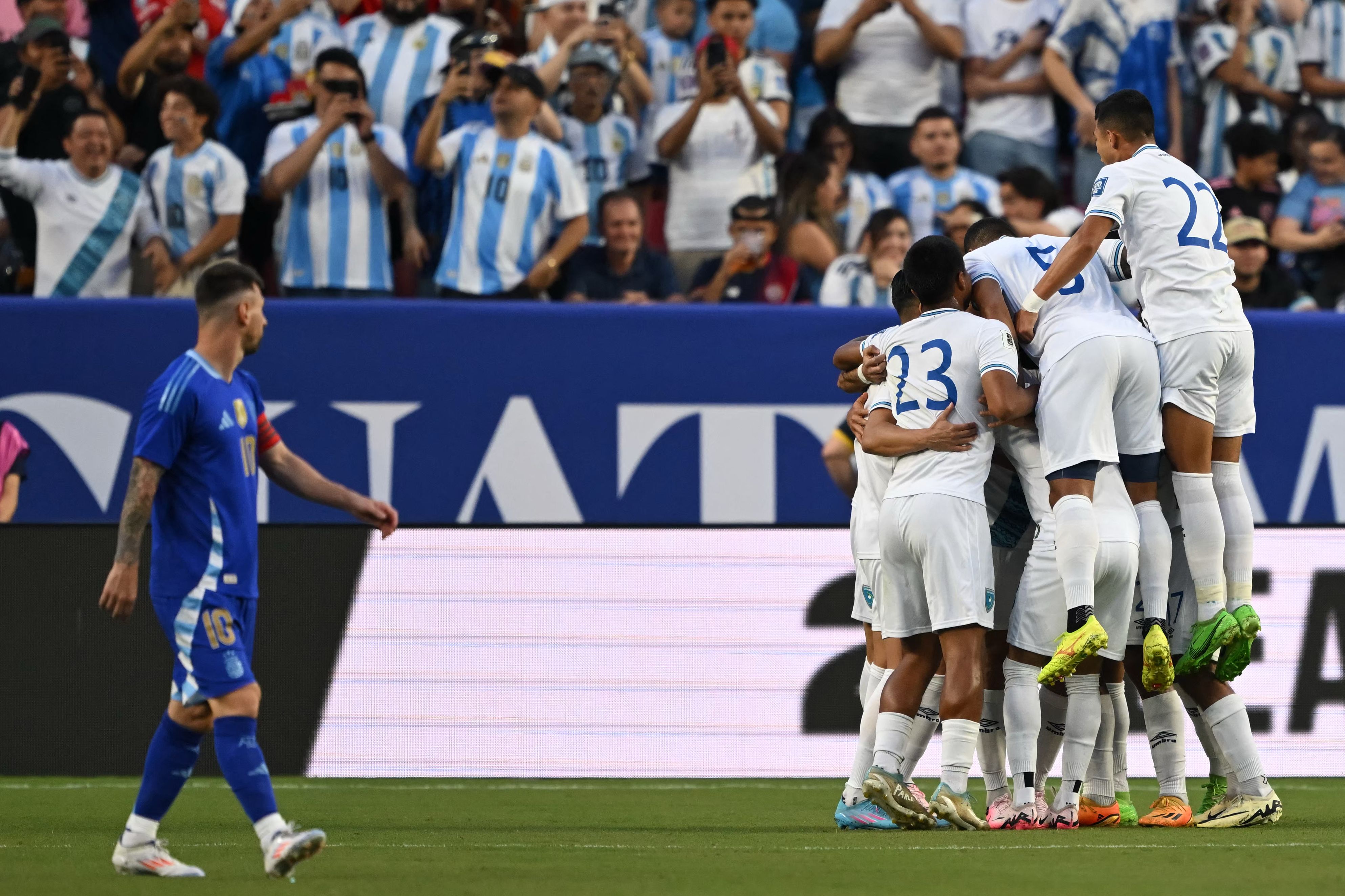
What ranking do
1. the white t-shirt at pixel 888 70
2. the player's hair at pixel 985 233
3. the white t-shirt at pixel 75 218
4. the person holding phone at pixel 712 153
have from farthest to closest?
the white t-shirt at pixel 888 70
the person holding phone at pixel 712 153
the white t-shirt at pixel 75 218
the player's hair at pixel 985 233

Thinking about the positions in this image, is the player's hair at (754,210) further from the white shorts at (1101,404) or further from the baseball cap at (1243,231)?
the white shorts at (1101,404)

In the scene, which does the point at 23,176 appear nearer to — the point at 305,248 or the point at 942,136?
the point at 305,248

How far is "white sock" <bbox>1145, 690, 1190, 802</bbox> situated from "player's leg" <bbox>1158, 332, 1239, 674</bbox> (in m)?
0.19

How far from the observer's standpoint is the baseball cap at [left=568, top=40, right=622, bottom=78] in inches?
485

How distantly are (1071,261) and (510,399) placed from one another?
5268 mm

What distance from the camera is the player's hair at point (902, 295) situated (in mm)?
7469

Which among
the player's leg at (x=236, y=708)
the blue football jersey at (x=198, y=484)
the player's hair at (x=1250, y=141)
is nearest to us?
the player's leg at (x=236, y=708)

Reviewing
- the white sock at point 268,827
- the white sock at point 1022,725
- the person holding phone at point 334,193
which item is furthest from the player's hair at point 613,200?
the white sock at point 268,827

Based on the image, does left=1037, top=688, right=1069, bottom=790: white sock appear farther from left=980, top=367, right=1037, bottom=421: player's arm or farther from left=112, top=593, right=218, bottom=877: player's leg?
left=112, top=593, right=218, bottom=877: player's leg

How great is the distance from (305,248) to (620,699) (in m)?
4.01

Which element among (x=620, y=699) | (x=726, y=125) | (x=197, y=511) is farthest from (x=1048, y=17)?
(x=197, y=511)

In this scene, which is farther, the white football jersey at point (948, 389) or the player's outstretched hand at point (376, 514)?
the white football jersey at point (948, 389)

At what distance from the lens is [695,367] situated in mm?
11641

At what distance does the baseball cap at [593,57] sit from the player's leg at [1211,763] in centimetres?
641
